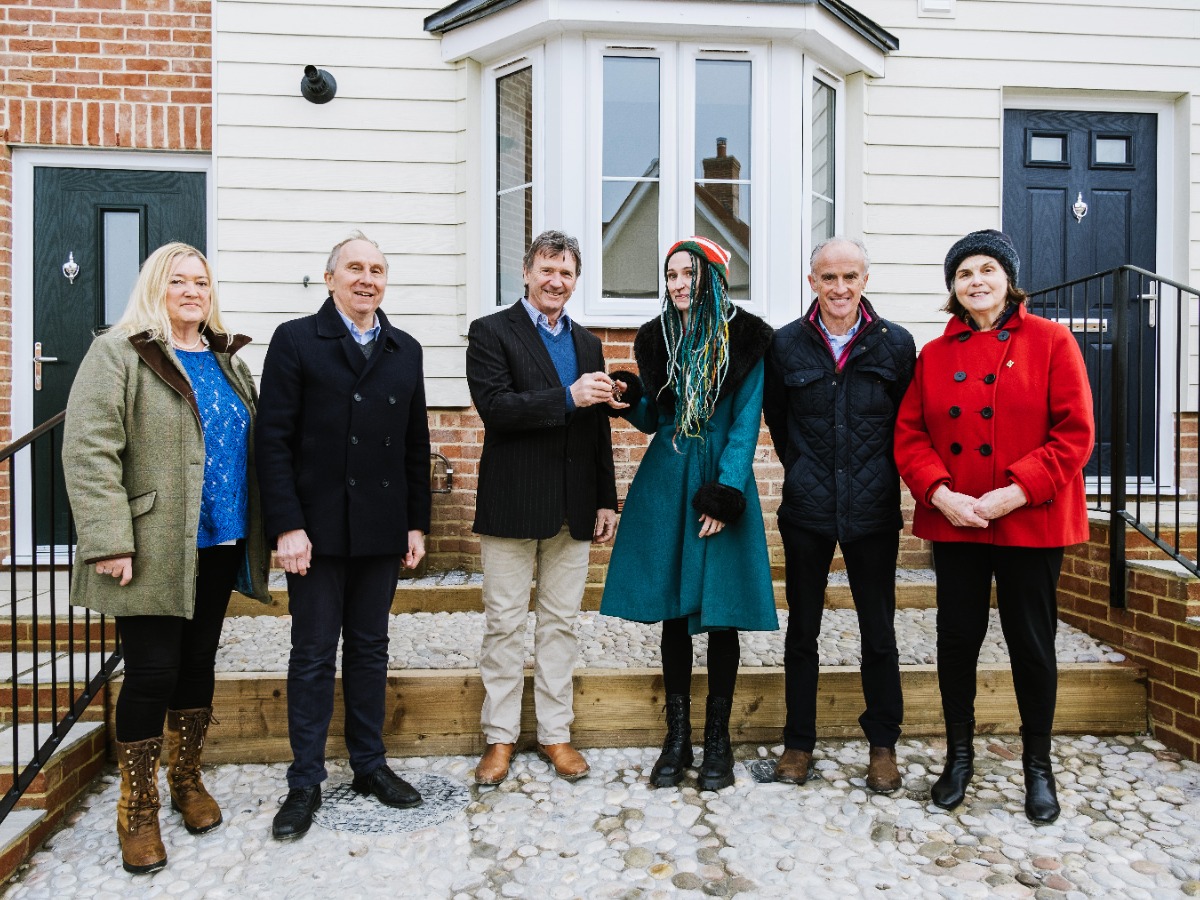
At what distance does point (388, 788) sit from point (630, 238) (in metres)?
3.15

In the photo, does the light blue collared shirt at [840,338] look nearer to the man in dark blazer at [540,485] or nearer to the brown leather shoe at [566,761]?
the man in dark blazer at [540,485]

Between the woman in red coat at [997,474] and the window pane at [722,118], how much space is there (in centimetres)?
229

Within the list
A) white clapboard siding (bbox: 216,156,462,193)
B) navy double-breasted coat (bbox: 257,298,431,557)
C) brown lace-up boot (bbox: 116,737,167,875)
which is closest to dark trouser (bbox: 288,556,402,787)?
navy double-breasted coat (bbox: 257,298,431,557)

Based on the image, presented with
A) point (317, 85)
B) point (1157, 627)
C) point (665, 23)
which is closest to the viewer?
point (1157, 627)

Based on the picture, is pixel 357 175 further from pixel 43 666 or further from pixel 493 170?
pixel 43 666

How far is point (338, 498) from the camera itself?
2.59 meters

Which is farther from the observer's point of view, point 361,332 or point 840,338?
point 840,338

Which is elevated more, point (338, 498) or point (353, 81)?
point (353, 81)

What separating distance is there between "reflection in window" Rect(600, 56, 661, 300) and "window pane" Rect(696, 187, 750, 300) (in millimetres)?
264

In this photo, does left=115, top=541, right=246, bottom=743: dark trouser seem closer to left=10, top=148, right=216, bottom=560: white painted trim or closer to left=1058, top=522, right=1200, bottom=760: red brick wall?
left=10, top=148, right=216, bottom=560: white painted trim

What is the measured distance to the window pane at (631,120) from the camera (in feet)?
15.4

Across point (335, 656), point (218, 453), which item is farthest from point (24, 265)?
point (335, 656)

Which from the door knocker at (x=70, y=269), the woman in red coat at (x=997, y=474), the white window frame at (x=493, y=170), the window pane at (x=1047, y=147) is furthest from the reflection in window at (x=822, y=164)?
the door knocker at (x=70, y=269)

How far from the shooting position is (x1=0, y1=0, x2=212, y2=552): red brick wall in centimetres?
474
